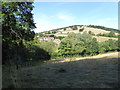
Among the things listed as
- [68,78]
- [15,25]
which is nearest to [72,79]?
[68,78]

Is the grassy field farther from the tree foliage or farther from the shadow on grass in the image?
the tree foliage

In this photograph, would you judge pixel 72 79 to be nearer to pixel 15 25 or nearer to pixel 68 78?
pixel 68 78

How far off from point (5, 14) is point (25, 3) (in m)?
2.78

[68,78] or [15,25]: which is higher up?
[15,25]

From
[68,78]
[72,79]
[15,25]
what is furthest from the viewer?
[15,25]

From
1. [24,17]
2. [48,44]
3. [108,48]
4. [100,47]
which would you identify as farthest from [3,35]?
[108,48]

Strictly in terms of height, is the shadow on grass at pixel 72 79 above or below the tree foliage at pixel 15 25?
below

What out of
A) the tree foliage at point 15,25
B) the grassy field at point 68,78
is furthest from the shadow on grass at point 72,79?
the tree foliage at point 15,25

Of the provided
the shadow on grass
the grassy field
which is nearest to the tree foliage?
the grassy field

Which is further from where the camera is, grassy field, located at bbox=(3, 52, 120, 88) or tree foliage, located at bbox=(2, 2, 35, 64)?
tree foliage, located at bbox=(2, 2, 35, 64)

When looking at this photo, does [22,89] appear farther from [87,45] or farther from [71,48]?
[87,45]

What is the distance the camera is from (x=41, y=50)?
98.6ft

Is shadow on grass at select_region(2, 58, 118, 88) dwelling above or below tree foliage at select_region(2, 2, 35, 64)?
below

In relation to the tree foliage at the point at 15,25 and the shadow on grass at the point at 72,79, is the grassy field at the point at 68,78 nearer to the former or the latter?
the shadow on grass at the point at 72,79
